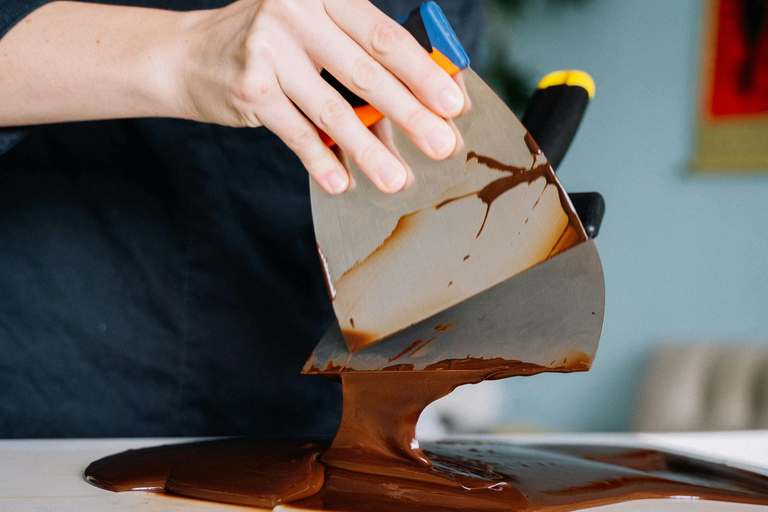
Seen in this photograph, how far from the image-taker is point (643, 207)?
6.94 ft

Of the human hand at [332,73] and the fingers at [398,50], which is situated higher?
the fingers at [398,50]

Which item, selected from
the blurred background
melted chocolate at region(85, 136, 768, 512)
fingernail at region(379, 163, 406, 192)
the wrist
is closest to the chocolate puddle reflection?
melted chocolate at region(85, 136, 768, 512)

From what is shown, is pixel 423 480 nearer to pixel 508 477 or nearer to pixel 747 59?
pixel 508 477

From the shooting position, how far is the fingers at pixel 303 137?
1.71ft

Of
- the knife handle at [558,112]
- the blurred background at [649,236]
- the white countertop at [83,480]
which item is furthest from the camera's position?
the blurred background at [649,236]

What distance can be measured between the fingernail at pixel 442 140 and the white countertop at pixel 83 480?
32cm

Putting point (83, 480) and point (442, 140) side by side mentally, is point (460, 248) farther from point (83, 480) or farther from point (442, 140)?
point (83, 480)

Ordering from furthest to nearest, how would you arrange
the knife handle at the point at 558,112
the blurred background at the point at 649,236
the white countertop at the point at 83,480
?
the blurred background at the point at 649,236 < the knife handle at the point at 558,112 < the white countertop at the point at 83,480

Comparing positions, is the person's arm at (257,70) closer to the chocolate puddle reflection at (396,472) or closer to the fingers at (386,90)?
the fingers at (386,90)

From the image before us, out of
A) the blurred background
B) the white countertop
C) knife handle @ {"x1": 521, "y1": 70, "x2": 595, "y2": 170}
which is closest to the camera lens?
the white countertop

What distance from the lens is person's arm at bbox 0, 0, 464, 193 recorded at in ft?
1.67

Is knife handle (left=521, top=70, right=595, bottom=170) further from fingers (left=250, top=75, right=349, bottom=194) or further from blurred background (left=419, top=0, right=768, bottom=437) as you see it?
blurred background (left=419, top=0, right=768, bottom=437)

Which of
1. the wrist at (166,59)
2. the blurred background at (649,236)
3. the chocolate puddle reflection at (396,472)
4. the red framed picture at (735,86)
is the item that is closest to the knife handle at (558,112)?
the chocolate puddle reflection at (396,472)

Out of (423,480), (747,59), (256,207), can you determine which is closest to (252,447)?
(423,480)
